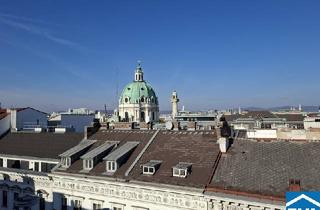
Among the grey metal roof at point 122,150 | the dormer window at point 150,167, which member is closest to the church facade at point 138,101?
the grey metal roof at point 122,150

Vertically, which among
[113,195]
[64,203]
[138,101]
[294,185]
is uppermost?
[138,101]

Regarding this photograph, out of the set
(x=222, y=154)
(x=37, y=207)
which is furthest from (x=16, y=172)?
(x=222, y=154)

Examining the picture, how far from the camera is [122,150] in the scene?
1441 inches

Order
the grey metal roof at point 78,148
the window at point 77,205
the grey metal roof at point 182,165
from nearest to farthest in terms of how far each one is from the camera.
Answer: the grey metal roof at point 182,165, the window at point 77,205, the grey metal roof at point 78,148

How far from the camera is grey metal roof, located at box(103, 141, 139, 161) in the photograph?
3507cm

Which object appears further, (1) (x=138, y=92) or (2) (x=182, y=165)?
(1) (x=138, y=92)

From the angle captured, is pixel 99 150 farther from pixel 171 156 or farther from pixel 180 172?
pixel 180 172

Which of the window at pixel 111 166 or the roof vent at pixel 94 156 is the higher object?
the roof vent at pixel 94 156

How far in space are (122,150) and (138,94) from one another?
361 feet

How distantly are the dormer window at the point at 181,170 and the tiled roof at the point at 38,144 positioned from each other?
1426cm

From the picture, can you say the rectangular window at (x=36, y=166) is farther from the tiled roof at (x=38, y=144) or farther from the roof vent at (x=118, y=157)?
the roof vent at (x=118, y=157)

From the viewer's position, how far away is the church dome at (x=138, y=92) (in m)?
146

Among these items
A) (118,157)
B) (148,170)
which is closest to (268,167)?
(148,170)

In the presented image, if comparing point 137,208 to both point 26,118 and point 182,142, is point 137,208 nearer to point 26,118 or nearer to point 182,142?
point 182,142
